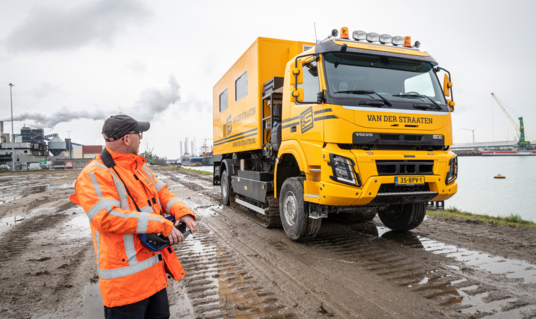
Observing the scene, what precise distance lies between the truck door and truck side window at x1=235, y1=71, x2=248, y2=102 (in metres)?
2.67

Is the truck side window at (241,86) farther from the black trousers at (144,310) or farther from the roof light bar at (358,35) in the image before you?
the black trousers at (144,310)

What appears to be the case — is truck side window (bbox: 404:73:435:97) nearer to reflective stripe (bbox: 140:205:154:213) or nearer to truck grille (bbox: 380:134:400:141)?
truck grille (bbox: 380:134:400:141)

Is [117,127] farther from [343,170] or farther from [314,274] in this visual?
[343,170]

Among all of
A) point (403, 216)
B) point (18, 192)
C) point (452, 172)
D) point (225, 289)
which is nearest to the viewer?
point (225, 289)

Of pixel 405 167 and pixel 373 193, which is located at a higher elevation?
pixel 405 167

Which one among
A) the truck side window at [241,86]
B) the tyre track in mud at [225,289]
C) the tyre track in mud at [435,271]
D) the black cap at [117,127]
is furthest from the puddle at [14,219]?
the tyre track in mud at [435,271]

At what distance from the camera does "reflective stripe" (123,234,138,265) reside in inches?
76.7

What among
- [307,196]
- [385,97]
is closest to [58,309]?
[307,196]

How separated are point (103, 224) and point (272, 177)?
520 centimetres

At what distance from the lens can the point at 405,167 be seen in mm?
4730

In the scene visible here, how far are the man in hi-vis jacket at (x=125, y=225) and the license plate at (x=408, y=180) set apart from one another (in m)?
3.45

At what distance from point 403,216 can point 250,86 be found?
14.5 feet

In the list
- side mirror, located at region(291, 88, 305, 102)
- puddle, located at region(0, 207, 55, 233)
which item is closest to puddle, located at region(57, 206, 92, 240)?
puddle, located at region(0, 207, 55, 233)

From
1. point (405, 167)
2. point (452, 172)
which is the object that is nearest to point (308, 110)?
point (405, 167)
